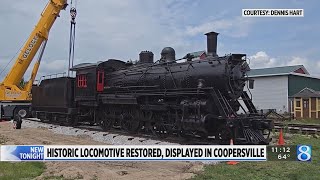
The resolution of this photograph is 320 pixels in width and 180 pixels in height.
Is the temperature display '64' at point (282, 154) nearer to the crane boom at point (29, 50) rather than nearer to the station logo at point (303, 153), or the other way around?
the station logo at point (303, 153)

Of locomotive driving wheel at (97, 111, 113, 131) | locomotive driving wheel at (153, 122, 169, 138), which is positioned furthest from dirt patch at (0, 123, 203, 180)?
locomotive driving wheel at (97, 111, 113, 131)

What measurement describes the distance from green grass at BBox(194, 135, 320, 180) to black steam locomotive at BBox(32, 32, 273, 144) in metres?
2.41

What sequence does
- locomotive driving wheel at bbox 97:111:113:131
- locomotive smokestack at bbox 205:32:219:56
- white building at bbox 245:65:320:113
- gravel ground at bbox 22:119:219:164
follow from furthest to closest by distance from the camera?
white building at bbox 245:65:320:113, locomotive driving wheel at bbox 97:111:113:131, locomotive smokestack at bbox 205:32:219:56, gravel ground at bbox 22:119:219:164

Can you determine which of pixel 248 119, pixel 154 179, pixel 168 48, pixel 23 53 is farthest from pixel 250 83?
pixel 23 53

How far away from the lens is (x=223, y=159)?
9906mm

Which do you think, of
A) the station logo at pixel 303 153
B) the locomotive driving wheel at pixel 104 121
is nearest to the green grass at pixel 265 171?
the station logo at pixel 303 153

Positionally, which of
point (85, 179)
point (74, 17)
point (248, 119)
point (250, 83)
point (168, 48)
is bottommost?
point (85, 179)

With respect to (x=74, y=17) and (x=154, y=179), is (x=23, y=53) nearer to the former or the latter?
(x=74, y=17)

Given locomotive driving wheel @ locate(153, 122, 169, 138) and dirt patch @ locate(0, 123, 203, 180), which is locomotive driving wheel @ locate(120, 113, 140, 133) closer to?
locomotive driving wheel @ locate(153, 122, 169, 138)

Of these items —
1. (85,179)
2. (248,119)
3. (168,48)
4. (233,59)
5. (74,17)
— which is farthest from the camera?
(74,17)

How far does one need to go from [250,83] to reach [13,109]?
20.7 m

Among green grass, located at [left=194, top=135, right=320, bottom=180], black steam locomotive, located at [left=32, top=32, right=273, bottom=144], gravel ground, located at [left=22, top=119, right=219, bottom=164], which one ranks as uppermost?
black steam locomotive, located at [left=32, top=32, right=273, bottom=144]

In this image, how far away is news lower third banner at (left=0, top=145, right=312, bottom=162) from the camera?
9828 mm

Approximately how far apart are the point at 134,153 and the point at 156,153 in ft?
2.37
